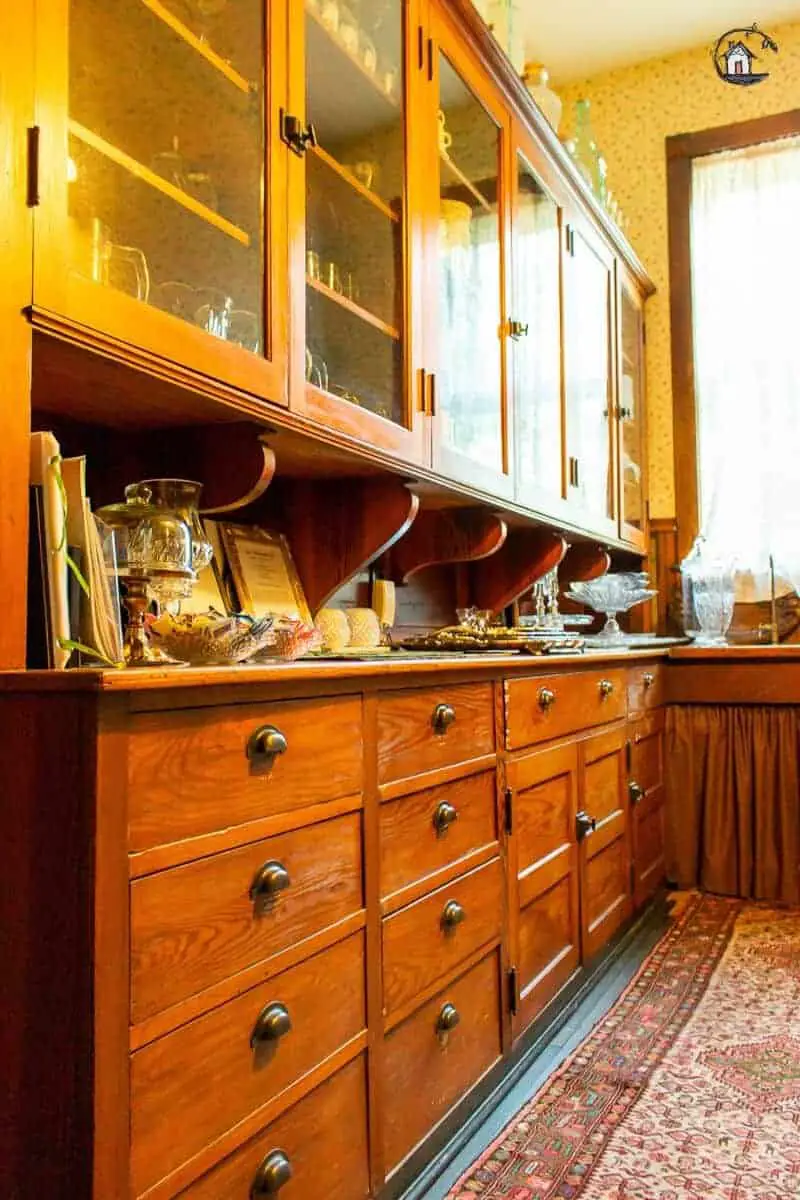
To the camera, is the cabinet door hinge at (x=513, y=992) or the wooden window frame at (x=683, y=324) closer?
the cabinet door hinge at (x=513, y=992)

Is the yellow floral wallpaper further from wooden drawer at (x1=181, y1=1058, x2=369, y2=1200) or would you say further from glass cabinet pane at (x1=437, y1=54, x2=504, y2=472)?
wooden drawer at (x1=181, y1=1058, x2=369, y2=1200)

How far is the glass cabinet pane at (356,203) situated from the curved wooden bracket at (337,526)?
0.17 metres

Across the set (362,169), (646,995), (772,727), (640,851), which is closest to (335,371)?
(362,169)

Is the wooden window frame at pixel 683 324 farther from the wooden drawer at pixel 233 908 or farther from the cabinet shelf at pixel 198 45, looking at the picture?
the wooden drawer at pixel 233 908

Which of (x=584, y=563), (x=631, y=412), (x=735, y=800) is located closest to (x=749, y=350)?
(x=631, y=412)

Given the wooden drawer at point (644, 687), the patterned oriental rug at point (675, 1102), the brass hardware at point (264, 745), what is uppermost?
the brass hardware at point (264, 745)

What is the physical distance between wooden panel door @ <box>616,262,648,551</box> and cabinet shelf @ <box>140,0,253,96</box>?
2143mm

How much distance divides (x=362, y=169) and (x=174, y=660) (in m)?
1.07

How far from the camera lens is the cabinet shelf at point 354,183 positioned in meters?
1.62

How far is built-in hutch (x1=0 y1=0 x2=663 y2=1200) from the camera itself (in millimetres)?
858

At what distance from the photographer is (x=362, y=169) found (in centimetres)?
176

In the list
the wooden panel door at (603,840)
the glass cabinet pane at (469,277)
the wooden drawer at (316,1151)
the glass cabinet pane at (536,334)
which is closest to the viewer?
the wooden drawer at (316,1151)

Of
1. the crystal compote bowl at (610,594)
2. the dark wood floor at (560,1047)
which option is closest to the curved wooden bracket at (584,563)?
the crystal compote bowl at (610,594)

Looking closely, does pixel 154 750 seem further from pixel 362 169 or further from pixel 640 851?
pixel 640 851
